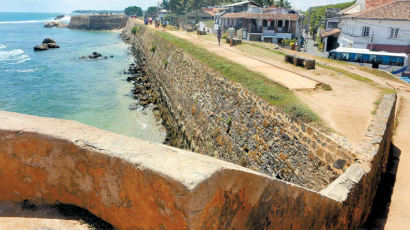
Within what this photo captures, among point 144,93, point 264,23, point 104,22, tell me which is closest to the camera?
point 144,93

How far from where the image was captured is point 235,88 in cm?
1234

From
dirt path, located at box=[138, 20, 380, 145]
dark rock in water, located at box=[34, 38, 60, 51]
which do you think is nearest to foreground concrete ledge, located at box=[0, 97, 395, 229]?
dirt path, located at box=[138, 20, 380, 145]

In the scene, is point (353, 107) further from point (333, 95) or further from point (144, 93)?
point (144, 93)

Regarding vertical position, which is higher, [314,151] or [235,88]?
[235,88]

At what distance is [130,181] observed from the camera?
280cm

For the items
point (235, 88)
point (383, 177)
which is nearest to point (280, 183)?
point (383, 177)

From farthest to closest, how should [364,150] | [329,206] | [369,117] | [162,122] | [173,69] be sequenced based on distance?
1. [173,69]
2. [162,122]
3. [369,117]
4. [364,150]
5. [329,206]

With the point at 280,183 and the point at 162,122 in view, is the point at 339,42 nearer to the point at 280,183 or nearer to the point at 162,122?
the point at 162,122

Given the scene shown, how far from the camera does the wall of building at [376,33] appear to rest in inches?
1116

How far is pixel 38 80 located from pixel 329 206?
105ft

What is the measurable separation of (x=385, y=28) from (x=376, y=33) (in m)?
0.90

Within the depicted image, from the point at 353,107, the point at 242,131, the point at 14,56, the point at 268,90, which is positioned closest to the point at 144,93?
the point at 242,131

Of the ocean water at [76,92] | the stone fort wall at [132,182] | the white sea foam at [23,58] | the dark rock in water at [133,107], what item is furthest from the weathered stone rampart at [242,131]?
the white sea foam at [23,58]

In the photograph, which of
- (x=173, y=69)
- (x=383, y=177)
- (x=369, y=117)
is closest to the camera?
(x=383, y=177)
